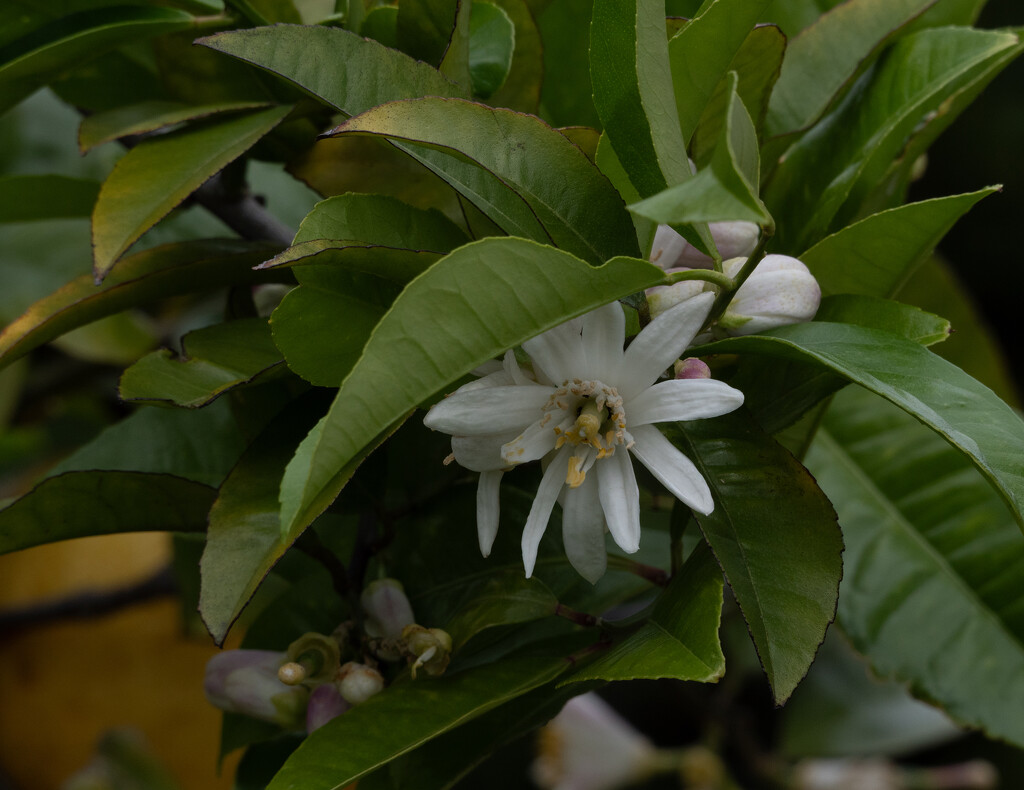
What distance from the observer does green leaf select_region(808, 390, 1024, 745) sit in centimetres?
43

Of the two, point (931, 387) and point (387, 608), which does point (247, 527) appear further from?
point (931, 387)

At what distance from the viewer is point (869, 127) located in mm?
337

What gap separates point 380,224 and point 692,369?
98 millimetres

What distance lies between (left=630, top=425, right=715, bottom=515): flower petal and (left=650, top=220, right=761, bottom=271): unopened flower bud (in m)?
0.06

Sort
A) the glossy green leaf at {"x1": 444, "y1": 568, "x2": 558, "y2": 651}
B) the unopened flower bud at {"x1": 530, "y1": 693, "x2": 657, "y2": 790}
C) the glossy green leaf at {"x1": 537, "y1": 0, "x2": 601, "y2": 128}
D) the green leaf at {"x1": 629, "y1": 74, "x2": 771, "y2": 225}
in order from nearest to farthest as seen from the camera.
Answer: the green leaf at {"x1": 629, "y1": 74, "x2": 771, "y2": 225} < the glossy green leaf at {"x1": 444, "y1": 568, "x2": 558, "y2": 651} < the glossy green leaf at {"x1": 537, "y1": 0, "x2": 601, "y2": 128} < the unopened flower bud at {"x1": 530, "y1": 693, "x2": 657, "y2": 790}

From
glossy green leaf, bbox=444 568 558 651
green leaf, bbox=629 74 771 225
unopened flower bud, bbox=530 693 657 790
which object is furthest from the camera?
unopened flower bud, bbox=530 693 657 790

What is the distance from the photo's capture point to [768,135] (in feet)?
1.20

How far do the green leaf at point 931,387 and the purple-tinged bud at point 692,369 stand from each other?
1cm

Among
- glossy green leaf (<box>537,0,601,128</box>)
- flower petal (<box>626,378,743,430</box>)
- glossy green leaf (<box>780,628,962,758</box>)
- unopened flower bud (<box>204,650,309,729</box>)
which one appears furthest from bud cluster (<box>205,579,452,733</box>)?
A: glossy green leaf (<box>780,628,962,758</box>)

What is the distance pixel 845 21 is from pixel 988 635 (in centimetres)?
29

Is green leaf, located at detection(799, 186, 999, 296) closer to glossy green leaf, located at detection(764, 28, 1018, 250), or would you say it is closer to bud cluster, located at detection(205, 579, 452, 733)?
glossy green leaf, located at detection(764, 28, 1018, 250)

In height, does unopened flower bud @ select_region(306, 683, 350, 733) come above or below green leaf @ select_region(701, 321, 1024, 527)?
below

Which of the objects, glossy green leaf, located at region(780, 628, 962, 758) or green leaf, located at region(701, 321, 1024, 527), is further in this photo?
glossy green leaf, located at region(780, 628, 962, 758)

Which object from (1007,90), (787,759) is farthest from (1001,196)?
(787,759)
